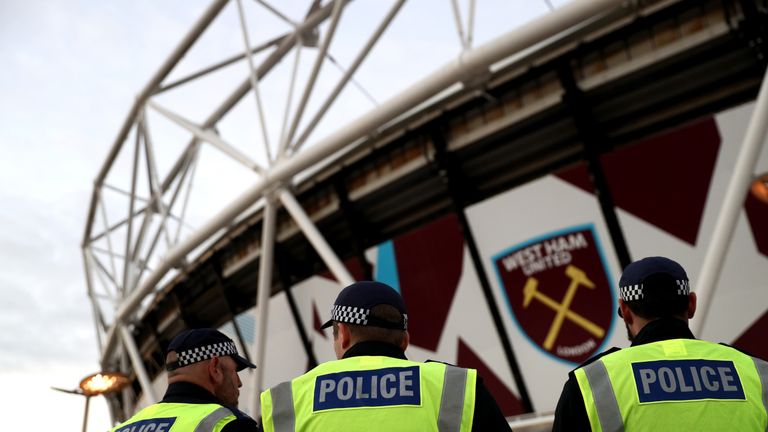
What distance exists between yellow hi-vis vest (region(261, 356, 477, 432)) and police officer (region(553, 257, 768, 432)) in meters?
0.56

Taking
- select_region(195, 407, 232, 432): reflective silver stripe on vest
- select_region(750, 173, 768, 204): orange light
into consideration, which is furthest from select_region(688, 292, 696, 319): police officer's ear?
select_region(750, 173, 768, 204): orange light

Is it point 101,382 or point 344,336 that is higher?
point 101,382

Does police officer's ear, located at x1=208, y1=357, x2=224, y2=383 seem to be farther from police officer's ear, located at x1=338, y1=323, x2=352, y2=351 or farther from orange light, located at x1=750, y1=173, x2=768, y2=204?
orange light, located at x1=750, y1=173, x2=768, y2=204

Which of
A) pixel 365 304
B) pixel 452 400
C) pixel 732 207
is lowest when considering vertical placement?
pixel 452 400

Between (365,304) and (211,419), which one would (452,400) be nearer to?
(365,304)

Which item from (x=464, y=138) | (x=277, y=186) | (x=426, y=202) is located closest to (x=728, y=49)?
(x=464, y=138)

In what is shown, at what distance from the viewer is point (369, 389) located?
328 centimetres

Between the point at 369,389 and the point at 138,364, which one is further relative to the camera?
the point at 138,364

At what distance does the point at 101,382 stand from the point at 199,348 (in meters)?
8.28

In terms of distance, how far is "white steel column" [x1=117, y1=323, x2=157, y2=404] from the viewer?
19891 mm

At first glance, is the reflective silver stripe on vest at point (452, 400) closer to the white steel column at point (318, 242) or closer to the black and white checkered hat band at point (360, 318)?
the black and white checkered hat band at point (360, 318)

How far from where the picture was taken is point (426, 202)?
13992 millimetres

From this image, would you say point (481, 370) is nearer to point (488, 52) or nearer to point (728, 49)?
point (488, 52)

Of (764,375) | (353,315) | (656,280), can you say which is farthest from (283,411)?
(764,375)
